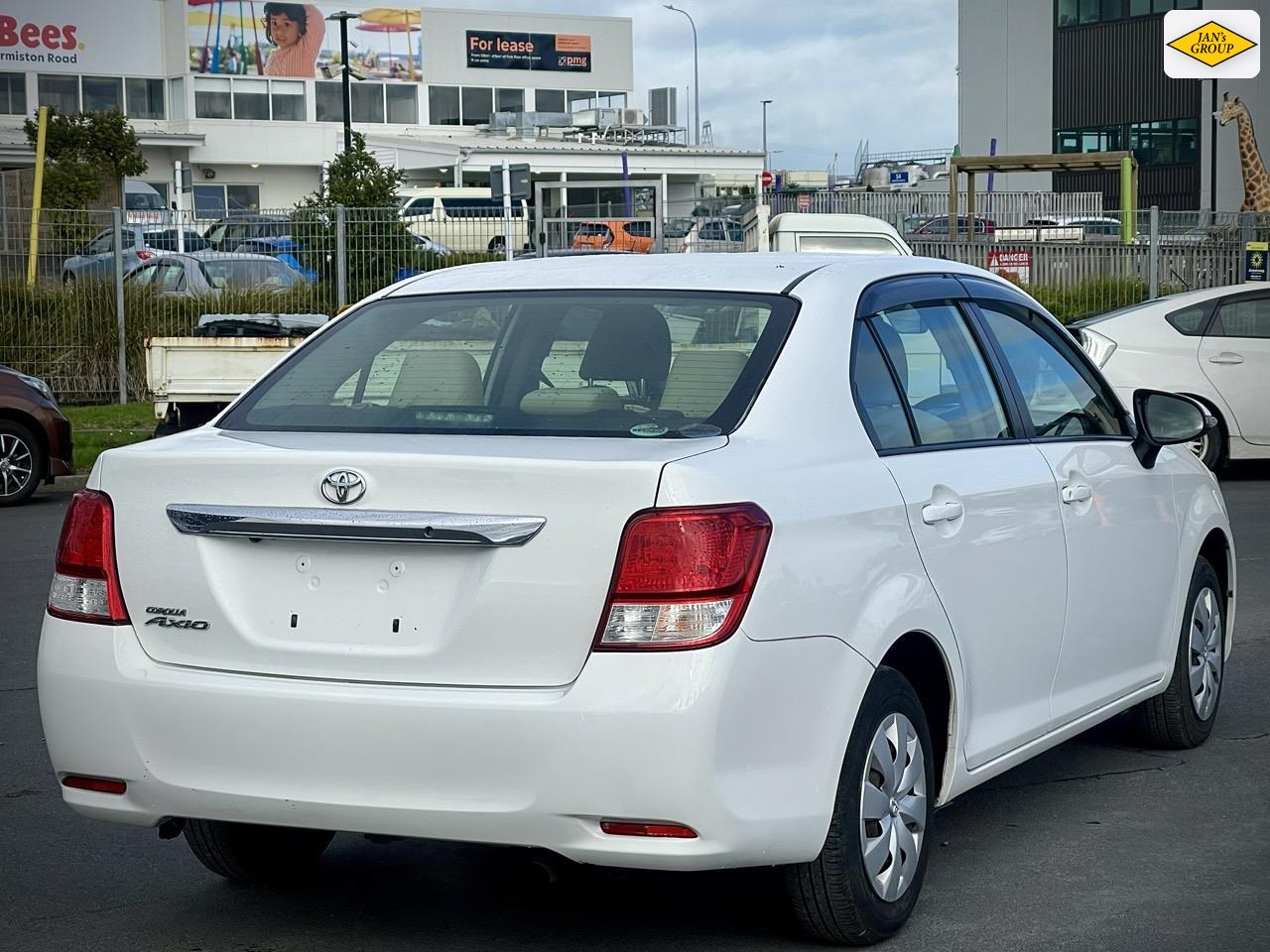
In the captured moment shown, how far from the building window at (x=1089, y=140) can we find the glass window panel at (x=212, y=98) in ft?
109

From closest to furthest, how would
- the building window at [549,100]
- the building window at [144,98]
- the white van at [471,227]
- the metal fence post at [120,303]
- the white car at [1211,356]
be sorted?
the white car at [1211,356] < the metal fence post at [120,303] < the white van at [471,227] < the building window at [144,98] < the building window at [549,100]

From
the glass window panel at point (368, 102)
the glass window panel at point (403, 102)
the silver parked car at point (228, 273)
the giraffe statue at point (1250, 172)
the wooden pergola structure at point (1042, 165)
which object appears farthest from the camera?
the glass window panel at point (403, 102)

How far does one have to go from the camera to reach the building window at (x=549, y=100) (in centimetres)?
8588

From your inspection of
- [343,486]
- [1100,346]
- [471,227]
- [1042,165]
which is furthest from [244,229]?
[343,486]

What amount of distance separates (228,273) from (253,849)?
63.1 feet

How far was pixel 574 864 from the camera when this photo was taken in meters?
4.73

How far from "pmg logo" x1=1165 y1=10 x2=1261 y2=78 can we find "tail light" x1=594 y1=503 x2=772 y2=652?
32.8 meters

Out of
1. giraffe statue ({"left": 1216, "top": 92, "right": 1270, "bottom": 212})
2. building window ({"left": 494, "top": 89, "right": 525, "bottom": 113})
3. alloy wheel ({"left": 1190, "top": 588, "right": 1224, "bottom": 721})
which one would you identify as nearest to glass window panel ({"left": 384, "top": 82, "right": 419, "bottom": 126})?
building window ({"left": 494, "top": 89, "right": 525, "bottom": 113})

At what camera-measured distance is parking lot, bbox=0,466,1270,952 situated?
14.7 ft

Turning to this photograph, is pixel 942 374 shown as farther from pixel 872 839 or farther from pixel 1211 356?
pixel 1211 356

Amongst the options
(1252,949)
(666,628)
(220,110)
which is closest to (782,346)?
(666,628)

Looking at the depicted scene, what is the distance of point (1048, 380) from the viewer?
18.7ft

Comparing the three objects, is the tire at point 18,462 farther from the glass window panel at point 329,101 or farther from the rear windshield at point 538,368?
the glass window panel at point 329,101

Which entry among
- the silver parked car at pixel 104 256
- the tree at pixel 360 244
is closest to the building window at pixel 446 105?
the tree at pixel 360 244
